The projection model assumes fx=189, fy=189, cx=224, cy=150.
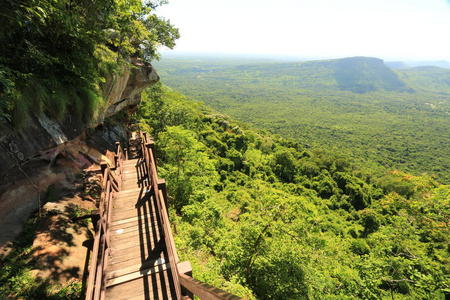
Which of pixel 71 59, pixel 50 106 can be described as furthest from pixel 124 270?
pixel 71 59

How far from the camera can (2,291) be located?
12.7ft

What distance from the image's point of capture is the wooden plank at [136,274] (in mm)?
4051

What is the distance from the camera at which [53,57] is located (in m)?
5.89

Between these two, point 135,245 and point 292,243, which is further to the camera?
point 292,243

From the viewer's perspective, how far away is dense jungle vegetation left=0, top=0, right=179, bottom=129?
4617 millimetres

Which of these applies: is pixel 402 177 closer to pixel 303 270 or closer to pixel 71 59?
pixel 303 270

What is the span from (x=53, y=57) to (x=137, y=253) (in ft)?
21.1

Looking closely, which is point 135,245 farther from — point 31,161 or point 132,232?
point 31,161

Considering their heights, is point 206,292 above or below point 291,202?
above

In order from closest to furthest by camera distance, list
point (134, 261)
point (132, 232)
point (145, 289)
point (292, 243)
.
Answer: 1. point (145, 289)
2. point (134, 261)
3. point (132, 232)
4. point (292, 243)

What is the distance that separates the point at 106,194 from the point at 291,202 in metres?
8.78

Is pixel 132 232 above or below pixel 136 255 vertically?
above

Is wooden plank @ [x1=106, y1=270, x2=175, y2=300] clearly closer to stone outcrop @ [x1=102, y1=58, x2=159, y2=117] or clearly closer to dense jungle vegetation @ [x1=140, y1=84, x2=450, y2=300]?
dense jungle vegetation @ [x1=140, y1=84, x2=450, y2=300]

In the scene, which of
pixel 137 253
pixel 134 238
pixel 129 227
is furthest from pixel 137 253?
pixel 129 227
